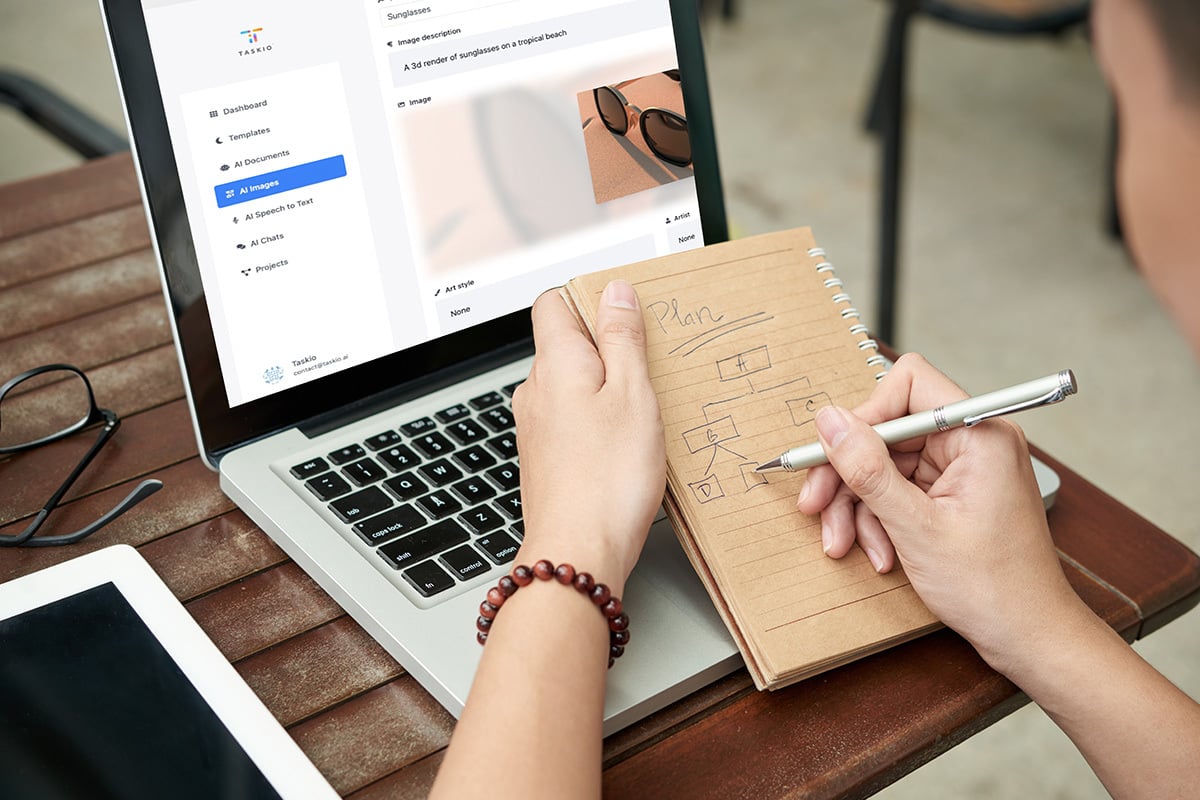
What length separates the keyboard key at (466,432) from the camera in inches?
26.8

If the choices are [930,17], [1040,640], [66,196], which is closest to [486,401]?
[1040,640]

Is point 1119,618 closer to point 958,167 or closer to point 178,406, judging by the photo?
point 178,406

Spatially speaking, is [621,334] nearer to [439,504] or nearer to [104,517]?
[439,504]

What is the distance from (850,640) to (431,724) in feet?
0.68

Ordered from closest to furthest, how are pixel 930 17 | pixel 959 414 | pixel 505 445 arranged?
pixel 959 414 → pixel 505 445 → pixel 930 17

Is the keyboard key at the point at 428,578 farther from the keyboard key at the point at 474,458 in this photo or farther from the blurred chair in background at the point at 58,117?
the blurred chair in background at the point at 58,117

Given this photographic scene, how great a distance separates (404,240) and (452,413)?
0.11 metres

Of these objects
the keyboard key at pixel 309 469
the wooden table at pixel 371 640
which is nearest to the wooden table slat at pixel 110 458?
the wooden table at pixel 371 640

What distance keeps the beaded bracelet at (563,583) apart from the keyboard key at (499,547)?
72 millimetres

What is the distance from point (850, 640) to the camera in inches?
22.0

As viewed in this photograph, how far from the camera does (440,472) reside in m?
0.65

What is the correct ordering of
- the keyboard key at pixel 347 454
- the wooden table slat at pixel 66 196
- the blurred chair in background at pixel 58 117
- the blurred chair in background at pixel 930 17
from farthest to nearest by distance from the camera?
the blurred chair in background at pixel 930 17, the blurred chair in background at pixel 58 117, the wooden table slat at pixel 66 196, the keyboard key at pixel 347 454

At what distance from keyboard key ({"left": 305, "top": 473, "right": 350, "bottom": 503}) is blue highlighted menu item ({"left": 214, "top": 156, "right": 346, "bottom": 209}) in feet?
0.53

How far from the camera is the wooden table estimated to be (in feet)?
1.73
